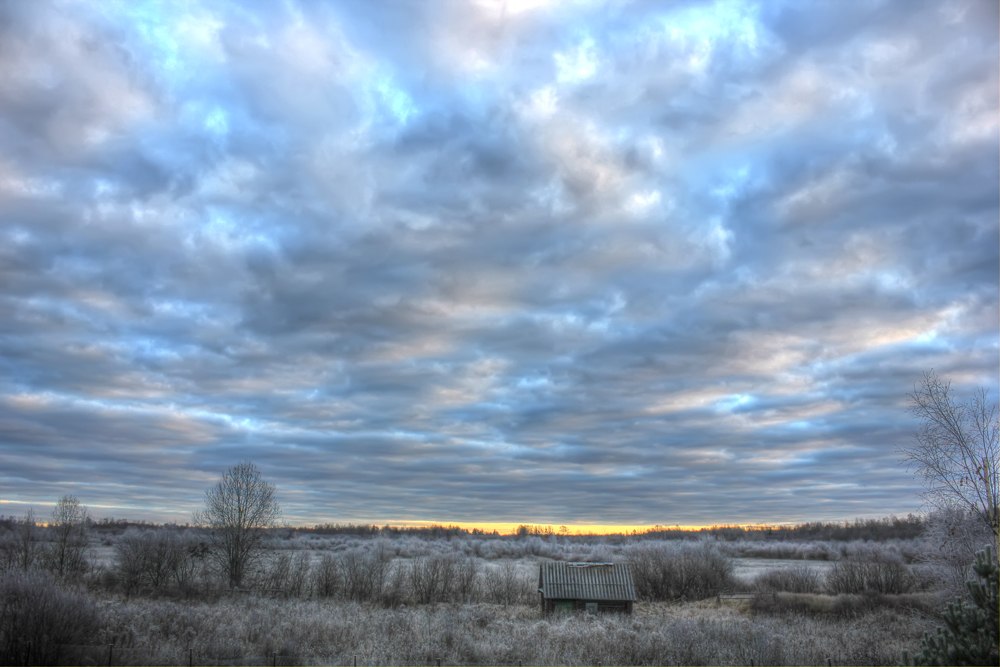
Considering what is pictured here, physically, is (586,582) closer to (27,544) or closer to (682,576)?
(682,576)

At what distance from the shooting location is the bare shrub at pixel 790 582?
2344 inches

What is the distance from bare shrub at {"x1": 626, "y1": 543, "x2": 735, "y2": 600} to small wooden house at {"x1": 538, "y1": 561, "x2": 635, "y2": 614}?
1770 centimetres

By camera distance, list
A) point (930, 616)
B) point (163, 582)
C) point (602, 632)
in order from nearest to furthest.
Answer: point (602, 632) < point (930, 616) < point (163, 582)

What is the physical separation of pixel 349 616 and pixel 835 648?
79.1 ft

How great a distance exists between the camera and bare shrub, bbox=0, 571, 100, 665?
67.5 feet

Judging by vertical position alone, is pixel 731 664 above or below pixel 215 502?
below

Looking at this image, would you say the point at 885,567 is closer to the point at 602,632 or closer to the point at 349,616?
the point at 602,632

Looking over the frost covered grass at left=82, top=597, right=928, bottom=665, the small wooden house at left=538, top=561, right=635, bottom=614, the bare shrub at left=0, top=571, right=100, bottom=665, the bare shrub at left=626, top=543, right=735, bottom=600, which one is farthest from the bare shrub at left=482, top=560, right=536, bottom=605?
the bare shrub at left=0, top=571, right=100, bottom=665

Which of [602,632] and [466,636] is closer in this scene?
[466,636]

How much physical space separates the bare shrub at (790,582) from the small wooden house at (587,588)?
1932 centimetres

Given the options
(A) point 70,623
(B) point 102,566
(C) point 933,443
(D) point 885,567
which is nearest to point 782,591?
(D) point 885,567

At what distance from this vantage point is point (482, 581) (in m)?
61.1

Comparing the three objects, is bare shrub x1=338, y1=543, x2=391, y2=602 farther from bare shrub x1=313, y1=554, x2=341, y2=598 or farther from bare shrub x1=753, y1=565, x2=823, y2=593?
bare shrub x1=753, y1=565, x2=823, y2=593

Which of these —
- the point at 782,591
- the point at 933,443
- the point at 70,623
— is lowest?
the point at 782,591
